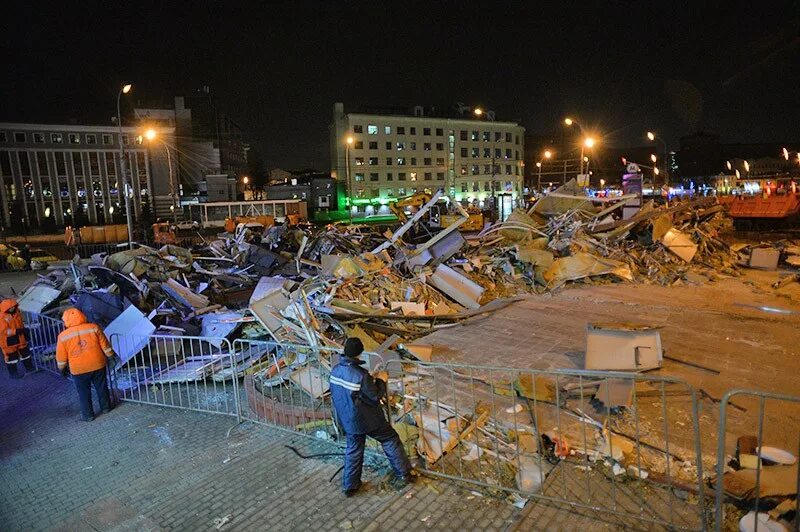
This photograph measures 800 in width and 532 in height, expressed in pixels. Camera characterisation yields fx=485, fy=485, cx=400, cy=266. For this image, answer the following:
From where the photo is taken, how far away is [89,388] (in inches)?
262

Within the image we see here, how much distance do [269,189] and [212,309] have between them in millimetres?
51963

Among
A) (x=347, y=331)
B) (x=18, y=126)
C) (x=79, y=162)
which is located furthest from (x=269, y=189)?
(x=347, y=331)

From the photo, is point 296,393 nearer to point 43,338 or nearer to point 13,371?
point 13,371

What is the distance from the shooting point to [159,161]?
63.8m

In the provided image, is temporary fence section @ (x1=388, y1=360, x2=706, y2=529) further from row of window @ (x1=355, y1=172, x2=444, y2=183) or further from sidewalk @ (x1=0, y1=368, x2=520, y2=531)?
row of window @ (x1=355, y1=172, x2=444, y2=183)

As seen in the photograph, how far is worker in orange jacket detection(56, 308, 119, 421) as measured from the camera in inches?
257

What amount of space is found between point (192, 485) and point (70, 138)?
245 ft

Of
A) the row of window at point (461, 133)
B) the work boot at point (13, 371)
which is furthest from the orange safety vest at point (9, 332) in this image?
the row of window at point (461, 133)

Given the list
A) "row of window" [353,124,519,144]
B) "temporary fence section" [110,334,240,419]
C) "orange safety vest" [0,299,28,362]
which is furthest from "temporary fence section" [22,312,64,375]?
"row of window" [353,124,519,144]

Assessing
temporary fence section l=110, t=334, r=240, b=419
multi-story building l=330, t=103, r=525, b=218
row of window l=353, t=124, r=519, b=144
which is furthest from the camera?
row of window l=353, t=124, r=519, b=144

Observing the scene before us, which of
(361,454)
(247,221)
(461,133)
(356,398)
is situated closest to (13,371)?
(361,454)

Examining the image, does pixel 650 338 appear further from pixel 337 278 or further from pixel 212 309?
pixel 212 309

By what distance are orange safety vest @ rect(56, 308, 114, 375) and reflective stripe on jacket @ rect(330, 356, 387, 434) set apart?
4.22 m

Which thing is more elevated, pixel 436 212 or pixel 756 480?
pixel 436 212
